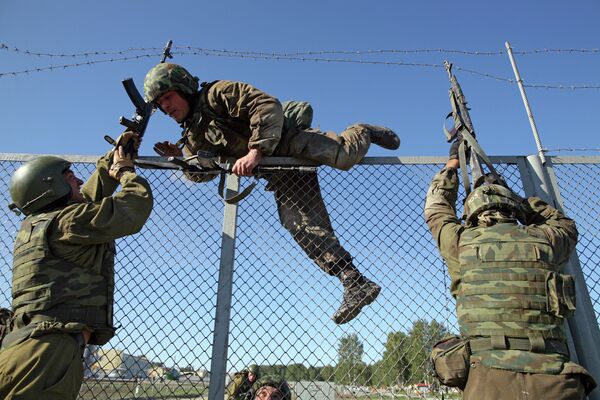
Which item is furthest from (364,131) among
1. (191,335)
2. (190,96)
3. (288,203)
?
(191,335)

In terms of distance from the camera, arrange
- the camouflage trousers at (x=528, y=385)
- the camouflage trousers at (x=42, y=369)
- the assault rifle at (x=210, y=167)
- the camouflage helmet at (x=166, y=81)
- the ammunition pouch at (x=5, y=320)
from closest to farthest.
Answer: the camouflage trousers at (x=42, y=369)
the camouflage trousers at (x=528, y=385)
the ammunition pouch at (x=5, y=320)
the assault rifle at (x=210, y=167)
the camouflage helmet at (x=166, y=81)

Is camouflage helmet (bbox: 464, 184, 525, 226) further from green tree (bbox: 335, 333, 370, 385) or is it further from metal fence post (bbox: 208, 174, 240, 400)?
metal fence post (bbox: 208, 174, 240, 400)

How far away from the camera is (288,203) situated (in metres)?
3.49

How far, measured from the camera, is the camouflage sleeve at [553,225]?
256 cm

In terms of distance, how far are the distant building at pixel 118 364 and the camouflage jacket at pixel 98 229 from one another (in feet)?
1.72

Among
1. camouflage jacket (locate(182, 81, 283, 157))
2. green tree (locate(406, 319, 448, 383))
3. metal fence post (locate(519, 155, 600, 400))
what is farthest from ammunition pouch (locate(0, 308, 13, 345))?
metal fence post (locate(519, 155, 600, 400))

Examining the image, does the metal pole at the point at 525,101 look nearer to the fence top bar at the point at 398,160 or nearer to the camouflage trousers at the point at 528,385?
the fence top bar at the point at 398,160

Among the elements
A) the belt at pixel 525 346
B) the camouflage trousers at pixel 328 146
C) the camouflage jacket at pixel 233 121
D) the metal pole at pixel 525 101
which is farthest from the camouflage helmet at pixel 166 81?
the metal pole at pixel 525 101

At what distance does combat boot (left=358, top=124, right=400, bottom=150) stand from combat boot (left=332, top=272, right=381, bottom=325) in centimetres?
130

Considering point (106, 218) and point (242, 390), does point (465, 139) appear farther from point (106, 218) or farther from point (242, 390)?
point (242, 390)

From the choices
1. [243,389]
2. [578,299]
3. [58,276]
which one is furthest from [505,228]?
[243,389]

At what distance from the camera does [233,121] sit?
11.7 ft

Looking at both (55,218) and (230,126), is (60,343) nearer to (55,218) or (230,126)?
(55,218)

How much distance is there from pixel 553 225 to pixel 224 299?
2.20 meters
